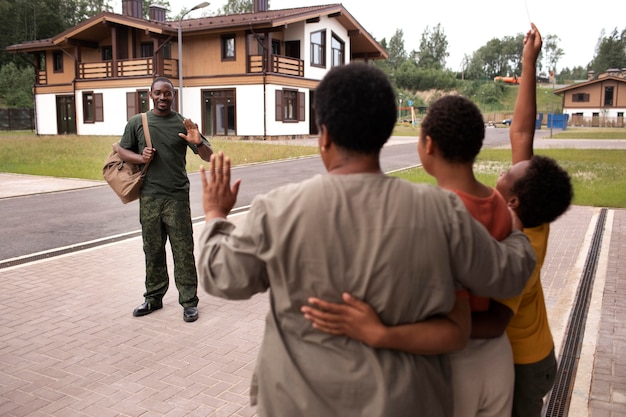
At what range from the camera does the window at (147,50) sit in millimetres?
38594

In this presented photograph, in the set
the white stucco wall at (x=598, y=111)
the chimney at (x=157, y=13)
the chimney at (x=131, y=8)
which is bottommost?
the white stucco wall at (x=598, y=111)

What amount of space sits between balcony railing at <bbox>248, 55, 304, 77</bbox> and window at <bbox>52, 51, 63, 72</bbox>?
1586 centimetres

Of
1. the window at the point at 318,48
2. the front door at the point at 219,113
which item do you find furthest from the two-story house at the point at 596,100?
the front door at the point at 219,113

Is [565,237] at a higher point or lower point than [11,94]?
lower

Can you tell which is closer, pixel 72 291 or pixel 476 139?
→ pixel 476 139

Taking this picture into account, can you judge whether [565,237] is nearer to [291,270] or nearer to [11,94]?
[291,270]

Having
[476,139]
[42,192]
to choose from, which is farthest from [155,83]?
[42,192]

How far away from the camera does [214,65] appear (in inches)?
1437

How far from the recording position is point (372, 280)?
1661mm

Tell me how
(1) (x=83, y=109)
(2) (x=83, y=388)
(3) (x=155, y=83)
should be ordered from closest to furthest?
(2) (x=83, y=388) < (3) (x=155, y=83) < (1) (x=83, y=109)

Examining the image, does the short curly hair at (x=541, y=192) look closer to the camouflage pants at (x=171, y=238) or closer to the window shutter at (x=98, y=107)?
the camouflage pants at (x=171, y=238)

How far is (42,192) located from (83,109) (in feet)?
89.9

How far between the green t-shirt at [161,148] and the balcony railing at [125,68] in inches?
1287

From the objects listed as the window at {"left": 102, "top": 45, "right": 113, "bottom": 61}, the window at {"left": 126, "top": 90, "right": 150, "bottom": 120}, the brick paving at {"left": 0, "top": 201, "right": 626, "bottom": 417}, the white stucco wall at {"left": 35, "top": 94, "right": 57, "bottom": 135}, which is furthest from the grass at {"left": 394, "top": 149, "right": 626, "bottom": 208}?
the white stucco wall at {"left": 35, "top": 94, "right": 57, "bottom": 135}
